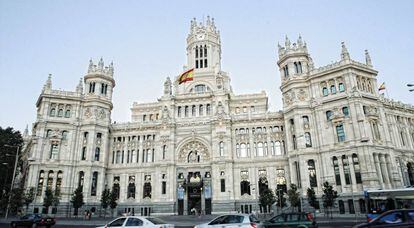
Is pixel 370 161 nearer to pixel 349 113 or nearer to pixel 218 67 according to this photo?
pixel 349 113

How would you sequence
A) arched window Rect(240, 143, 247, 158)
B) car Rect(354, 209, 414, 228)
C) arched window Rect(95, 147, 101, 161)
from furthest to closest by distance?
1. arched window Rect(95, 147, 101, 161)
2. arched window Rect(240, 143, 247, 158)
3. car Rect(354, 209, 414, 228)

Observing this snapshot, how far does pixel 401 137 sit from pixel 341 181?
18618 mm

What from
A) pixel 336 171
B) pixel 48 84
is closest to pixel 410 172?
pixel 336 171

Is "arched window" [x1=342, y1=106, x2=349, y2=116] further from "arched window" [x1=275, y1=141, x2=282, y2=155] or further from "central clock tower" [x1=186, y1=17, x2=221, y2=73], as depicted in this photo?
"central clock tower" [x1=186, y1=17, x2=221, y2=73]

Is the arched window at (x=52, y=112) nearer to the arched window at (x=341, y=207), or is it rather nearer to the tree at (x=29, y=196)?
the tree at (x=29, y=196)

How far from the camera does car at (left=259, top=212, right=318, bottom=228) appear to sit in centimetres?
1955

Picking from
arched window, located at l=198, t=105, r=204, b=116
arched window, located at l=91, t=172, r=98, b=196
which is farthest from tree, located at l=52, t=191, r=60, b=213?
arched window, located at l=198, t=105, r=204, b=116

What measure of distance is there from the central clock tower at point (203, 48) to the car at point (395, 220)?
60.6m

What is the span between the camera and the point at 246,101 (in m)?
68.7

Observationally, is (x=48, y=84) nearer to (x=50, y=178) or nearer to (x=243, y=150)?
(x=50, y=178)

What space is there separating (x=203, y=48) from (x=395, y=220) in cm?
6706

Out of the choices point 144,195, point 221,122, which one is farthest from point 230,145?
point 144,195

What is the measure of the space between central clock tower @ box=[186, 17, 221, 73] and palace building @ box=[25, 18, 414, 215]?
11883 millimetres

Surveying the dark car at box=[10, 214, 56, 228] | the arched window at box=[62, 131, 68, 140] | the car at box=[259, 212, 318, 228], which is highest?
the arched window at box=[62, 131, 68, 140]
